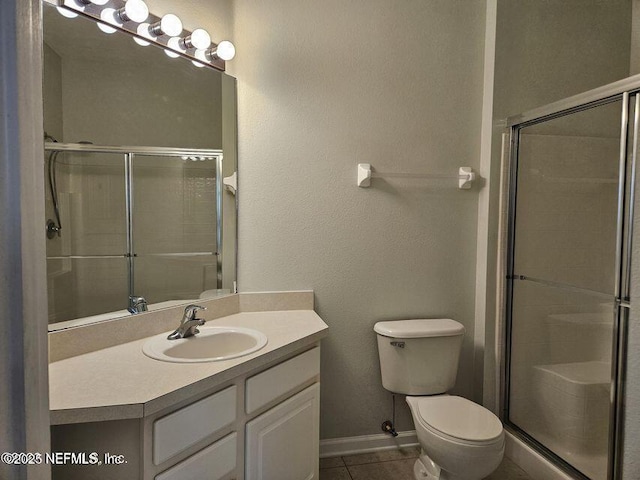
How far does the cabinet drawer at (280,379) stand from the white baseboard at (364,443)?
2.25ft

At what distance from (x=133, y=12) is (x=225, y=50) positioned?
43cm

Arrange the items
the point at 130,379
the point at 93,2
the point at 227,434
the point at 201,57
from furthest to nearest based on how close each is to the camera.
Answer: the point at 201,57, the point at 93,2, the point at 227,434, the point at 130,379

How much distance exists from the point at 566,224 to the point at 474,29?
123 centimetres

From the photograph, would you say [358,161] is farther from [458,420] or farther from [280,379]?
[458,420]

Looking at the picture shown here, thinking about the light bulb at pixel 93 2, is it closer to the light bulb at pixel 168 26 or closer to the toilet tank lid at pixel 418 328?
the light bulb at pixel 168 26

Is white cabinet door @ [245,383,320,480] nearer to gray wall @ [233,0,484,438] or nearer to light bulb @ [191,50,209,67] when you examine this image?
gray wall @ [233,0,484,438]

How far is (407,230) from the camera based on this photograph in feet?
7.64

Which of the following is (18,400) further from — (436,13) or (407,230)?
(436,13)

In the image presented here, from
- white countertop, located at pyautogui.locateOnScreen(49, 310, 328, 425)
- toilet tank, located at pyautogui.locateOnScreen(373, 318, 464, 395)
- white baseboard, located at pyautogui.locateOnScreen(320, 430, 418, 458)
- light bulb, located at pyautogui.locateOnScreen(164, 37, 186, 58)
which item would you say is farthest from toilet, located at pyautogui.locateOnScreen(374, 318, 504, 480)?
light bulb, located at pyautogui.locateOnScreen(164, 37, 186, 58)

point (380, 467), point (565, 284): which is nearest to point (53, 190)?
point (380, 467)

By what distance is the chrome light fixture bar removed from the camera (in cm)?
153

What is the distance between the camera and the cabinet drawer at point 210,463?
1.24m

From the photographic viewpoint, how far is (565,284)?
2.14 m

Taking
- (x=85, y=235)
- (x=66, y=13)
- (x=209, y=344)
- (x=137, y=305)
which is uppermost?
(x=66, y=13)
